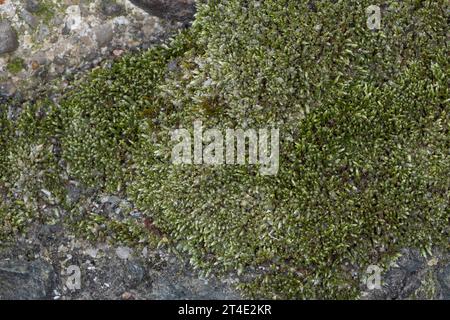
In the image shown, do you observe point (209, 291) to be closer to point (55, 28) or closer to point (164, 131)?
point (164, 131)

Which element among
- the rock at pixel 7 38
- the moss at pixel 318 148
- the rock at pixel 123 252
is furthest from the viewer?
Result: the rock at pixel 7 38

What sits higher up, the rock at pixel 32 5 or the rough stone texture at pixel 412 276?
the rock at pixel 32 5

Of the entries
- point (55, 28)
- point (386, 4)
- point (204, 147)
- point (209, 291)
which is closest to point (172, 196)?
point (204, 147)

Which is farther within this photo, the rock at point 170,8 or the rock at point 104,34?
the rock at point 104,34

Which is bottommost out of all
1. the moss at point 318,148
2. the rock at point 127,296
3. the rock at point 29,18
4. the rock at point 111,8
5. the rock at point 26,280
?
the rock at point 127,296

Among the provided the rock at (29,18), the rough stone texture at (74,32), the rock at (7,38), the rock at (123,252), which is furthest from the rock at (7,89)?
the rock at (123,252)

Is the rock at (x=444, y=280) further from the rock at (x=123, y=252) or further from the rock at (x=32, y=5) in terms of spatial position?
the rock at (x=32, y=5)
